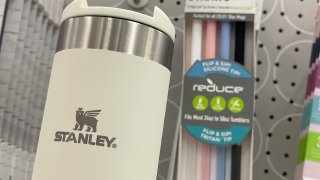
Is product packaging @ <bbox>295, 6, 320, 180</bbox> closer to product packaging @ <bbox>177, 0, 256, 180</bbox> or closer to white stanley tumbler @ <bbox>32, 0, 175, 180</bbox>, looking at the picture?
product packaging @ <bbox>177, 0, 256, 180</bbox>

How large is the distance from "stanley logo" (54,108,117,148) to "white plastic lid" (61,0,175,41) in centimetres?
9

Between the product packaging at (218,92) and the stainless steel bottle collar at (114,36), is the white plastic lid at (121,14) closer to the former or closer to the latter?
the stainless steel bottle collar at (114,36)

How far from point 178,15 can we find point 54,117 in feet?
1.23

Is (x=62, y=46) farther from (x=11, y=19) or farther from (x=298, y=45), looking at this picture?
(x=298, y=45)

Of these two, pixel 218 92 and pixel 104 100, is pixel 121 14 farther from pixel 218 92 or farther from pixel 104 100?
pixel 218 92

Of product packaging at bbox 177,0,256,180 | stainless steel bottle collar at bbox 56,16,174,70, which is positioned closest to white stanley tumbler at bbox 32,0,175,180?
stainless steel bottle collar at bbox 56,16,174,70

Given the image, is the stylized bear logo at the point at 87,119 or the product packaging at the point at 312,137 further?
the product packaging at the point at 312,137

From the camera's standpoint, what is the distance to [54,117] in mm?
427

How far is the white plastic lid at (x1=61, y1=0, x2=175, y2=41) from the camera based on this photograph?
0.43 metres

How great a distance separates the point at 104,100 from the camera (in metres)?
0.41

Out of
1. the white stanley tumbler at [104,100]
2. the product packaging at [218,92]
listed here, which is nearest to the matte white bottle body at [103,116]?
the white stanley tumbler at [104,100]

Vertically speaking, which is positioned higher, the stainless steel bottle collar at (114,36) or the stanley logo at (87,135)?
the stainless steel bottle collar at (114,36)

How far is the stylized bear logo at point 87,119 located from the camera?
0.41 metres

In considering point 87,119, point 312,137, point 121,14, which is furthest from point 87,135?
point 312,137
